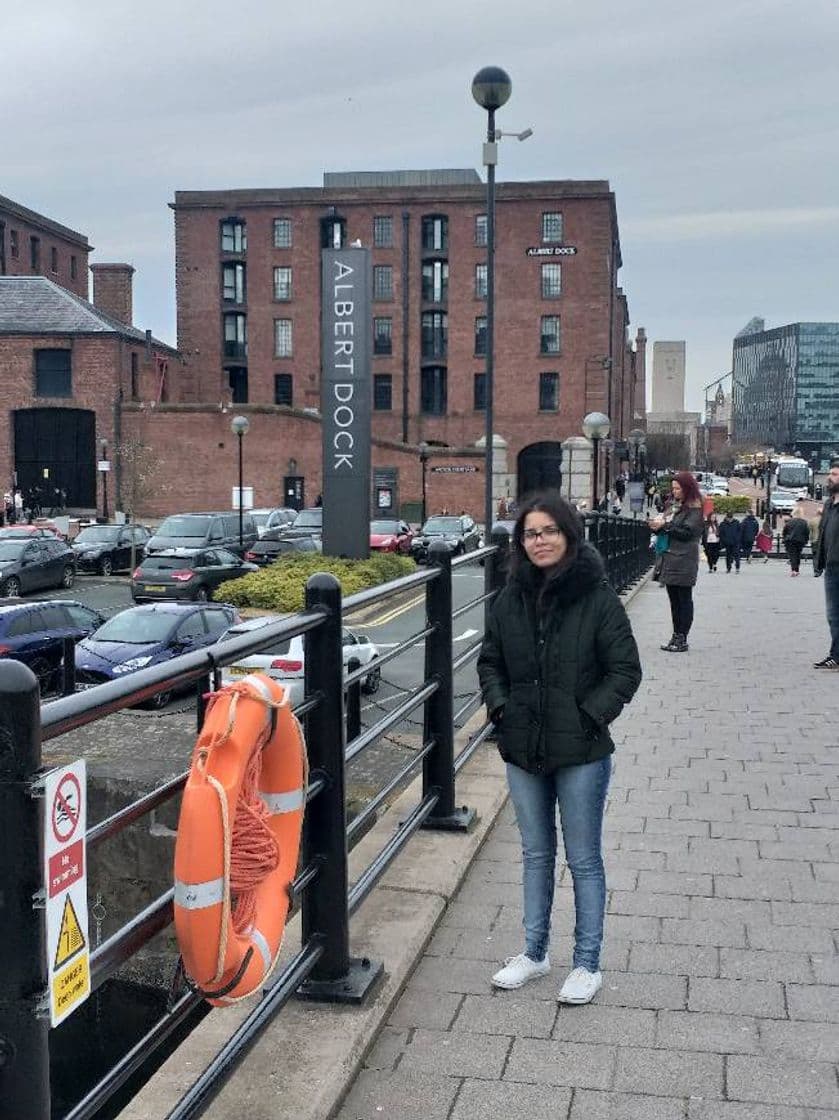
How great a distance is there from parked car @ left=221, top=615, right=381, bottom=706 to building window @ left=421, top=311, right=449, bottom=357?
2026 inches

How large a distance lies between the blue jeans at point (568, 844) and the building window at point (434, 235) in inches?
2533

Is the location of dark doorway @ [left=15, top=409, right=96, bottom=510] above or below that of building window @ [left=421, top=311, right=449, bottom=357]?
below

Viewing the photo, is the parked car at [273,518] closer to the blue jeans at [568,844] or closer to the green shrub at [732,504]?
the green shrub at [732,504]

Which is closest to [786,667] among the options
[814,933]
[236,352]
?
[814,933]

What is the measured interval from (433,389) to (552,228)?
11.1 m

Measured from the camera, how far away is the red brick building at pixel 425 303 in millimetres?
63812

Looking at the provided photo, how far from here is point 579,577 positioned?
159 inches

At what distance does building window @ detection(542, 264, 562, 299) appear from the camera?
6406 cm

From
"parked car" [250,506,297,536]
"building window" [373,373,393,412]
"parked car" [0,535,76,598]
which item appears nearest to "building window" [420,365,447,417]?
"building window" [373,373,393,412]

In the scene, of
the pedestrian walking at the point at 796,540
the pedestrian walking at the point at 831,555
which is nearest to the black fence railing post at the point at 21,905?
the pedestrian walking at the point at 831,555

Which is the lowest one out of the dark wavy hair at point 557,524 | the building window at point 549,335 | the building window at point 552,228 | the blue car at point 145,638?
the blue car at point 145,638

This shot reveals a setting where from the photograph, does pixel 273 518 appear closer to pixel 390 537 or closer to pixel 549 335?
pixel 390 537

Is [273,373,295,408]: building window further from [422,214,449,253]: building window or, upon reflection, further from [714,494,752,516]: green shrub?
[714,494,752,516]: green shrub

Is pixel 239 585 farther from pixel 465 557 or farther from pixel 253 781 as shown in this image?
pixel 253 781
